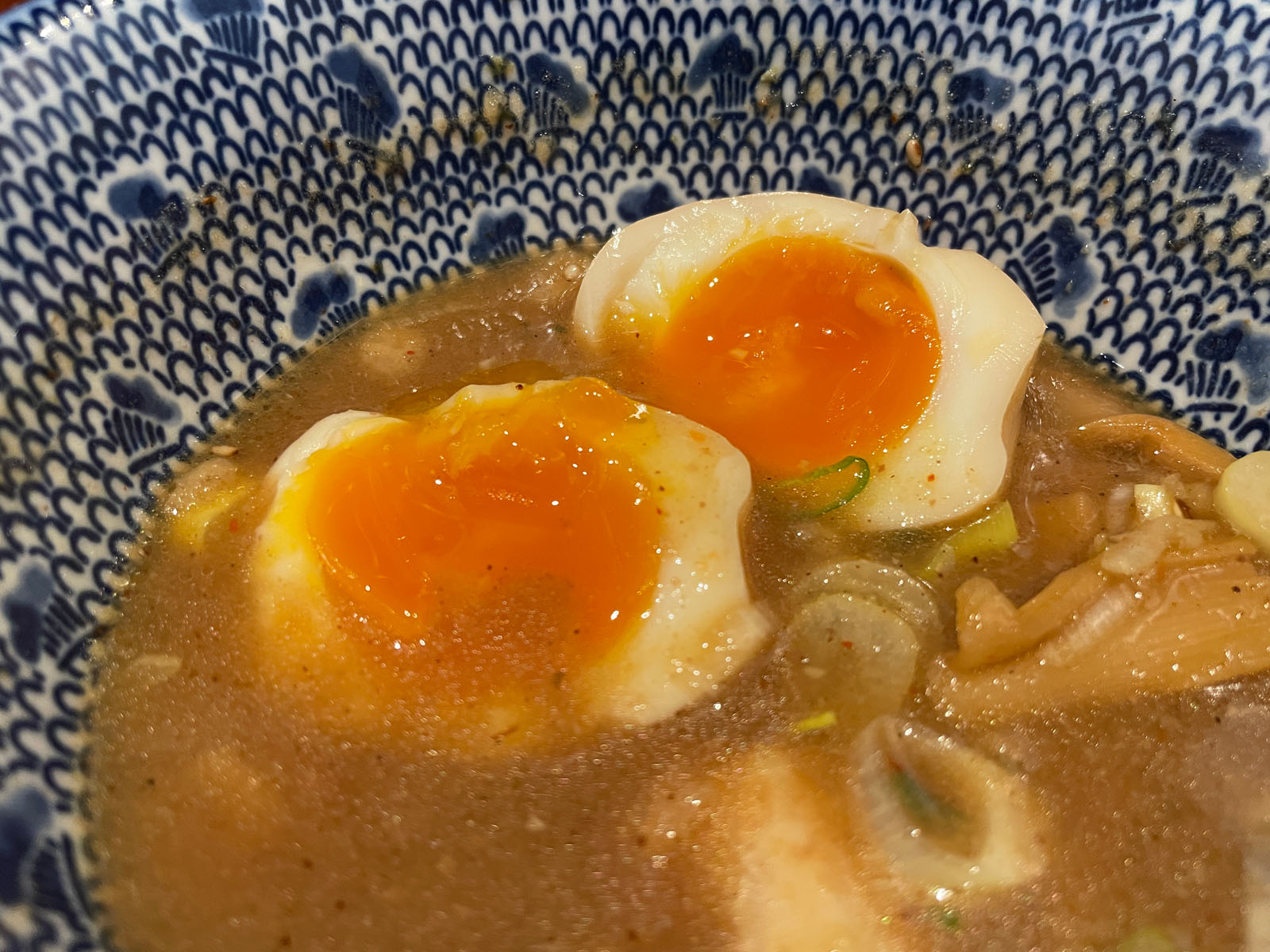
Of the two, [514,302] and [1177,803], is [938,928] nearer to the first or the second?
[1177,803]

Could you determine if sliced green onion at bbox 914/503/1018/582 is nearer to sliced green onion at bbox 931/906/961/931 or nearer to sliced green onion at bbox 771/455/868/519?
sliced green onion at bbox 771/455/868/519

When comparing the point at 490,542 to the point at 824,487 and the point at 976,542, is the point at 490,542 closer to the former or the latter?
the point at 824,487

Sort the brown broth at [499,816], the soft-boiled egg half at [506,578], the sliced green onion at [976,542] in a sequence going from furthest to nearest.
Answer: the sliced green onion at [976,542] → the soft-boiled egg half at [506,578] → the brown broth at [499,816]

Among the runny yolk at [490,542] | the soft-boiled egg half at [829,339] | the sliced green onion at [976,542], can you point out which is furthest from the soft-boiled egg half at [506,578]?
the sliced green onion at [976,542]

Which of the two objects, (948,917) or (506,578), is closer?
(948,917)

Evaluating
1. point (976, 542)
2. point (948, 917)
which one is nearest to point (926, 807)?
point (948, 917)

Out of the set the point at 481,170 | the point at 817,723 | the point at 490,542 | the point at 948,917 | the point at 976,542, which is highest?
the point at 481,170

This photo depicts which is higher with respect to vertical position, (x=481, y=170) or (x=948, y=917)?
(x=481, y=170)

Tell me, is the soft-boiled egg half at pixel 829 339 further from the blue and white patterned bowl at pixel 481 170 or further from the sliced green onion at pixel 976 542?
the blue and white patterned bowl at pixel 481 170
